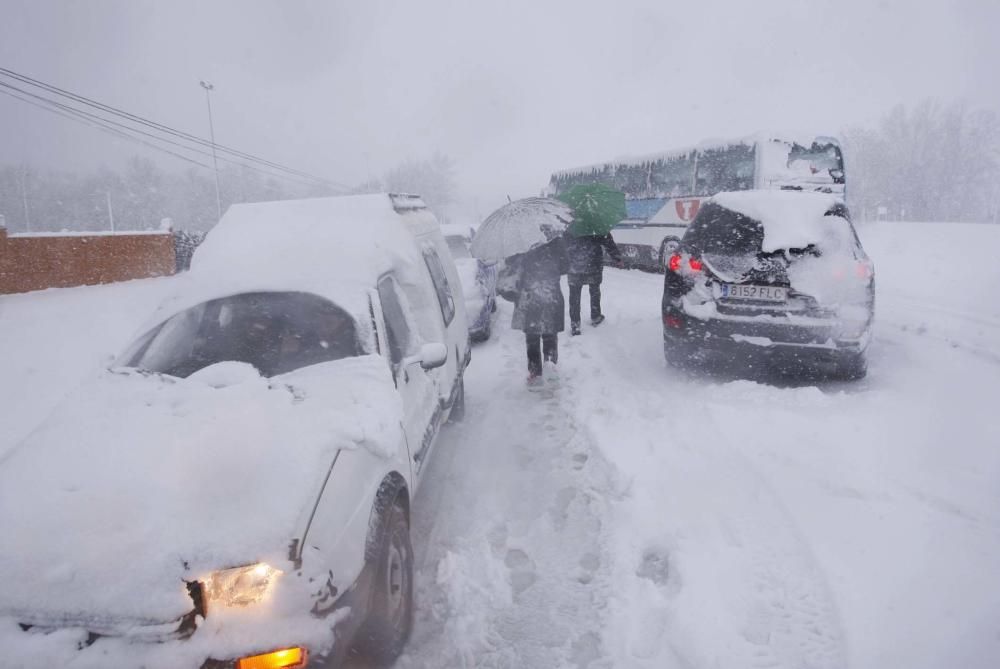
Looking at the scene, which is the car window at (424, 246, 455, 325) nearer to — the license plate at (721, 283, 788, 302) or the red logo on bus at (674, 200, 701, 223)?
the license plate at (721, 283, 788, 302)

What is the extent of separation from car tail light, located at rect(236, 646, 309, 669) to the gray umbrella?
13.5ft

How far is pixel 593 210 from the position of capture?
296 inches

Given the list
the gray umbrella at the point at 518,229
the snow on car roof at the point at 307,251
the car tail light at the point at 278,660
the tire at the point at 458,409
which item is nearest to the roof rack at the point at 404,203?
the snow on car roof at the point at 307,251

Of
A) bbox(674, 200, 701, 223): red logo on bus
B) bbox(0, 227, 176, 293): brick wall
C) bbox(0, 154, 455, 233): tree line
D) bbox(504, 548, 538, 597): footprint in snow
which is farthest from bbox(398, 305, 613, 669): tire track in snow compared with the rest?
bbox(0, 154, 455, 233): tree line

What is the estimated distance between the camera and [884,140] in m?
54.8

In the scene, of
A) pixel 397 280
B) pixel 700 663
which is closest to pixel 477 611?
pixel 700 663

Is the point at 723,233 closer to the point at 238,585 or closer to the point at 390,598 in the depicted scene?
the point at 390,598

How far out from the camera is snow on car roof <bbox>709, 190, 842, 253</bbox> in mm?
4777

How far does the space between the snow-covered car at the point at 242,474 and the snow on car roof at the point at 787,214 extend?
10.6 feet

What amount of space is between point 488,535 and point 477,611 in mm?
637

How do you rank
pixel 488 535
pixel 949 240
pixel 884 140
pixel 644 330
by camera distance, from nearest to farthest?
pixel 488 535, pixel 644 330, pixel 949 240, pixel 884 140

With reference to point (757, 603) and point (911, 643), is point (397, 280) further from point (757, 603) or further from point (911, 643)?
point (911, 643)

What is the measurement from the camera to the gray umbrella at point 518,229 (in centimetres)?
542

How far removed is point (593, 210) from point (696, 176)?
7213 mm
